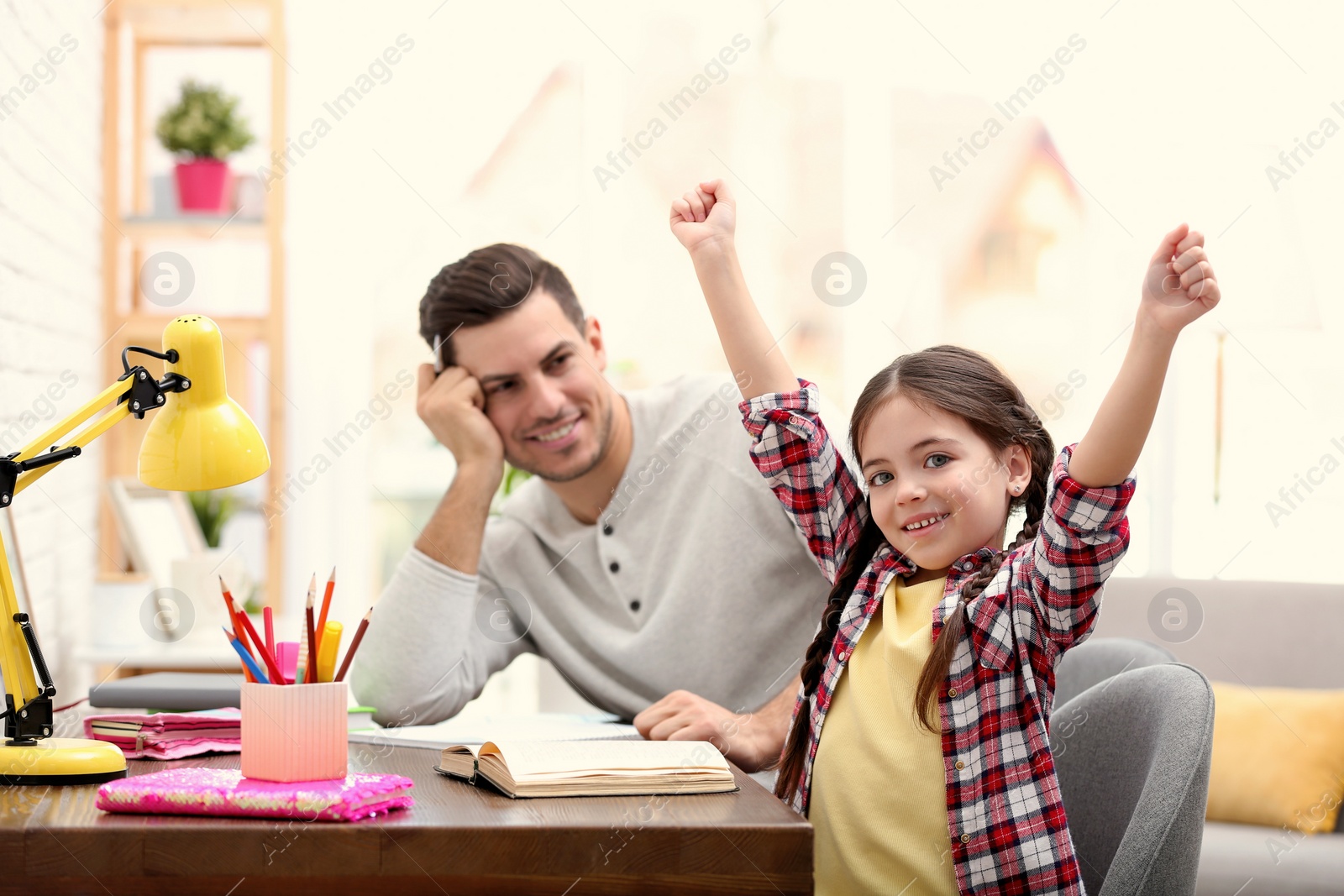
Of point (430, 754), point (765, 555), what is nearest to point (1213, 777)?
point (765, 555)

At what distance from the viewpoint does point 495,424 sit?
6.07 ft

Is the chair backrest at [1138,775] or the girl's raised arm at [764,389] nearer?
the chair backrest at [1138,775]

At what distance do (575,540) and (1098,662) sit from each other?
79cm

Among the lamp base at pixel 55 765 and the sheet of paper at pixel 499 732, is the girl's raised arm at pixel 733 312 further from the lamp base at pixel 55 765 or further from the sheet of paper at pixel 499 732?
the lamp base at pixel 55 765

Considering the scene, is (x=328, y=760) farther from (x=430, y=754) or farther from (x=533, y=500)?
(x=533, y=500)

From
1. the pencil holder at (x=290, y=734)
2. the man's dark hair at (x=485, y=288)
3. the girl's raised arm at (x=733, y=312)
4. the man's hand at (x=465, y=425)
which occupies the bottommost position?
the pencil holder at (x=290, y=734)

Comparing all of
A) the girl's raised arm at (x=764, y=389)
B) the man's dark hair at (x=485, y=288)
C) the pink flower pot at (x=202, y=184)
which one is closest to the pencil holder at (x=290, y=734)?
the girl's raised arm at (x=764, y=389)

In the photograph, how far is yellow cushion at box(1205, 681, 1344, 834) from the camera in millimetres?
2178

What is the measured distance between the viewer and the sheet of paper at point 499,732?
52.2 inches

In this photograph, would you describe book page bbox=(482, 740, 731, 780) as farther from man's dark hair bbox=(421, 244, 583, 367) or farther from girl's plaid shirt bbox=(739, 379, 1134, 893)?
man's dark hair bbox=(421, 244, 583, 367)

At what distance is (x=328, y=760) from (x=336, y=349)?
98.1 inches

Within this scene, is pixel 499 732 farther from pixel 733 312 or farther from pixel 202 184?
pixel 202 184

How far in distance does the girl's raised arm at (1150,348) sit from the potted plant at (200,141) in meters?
2.45

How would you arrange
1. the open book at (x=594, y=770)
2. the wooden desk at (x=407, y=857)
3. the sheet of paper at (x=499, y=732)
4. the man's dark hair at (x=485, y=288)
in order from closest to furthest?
the wooden desk at (x=407, y=857) → the open book at (x=594, y=770) → the sheet of paper at (x=499, y=732) → the man's dark hair at (x=485, y=288)
